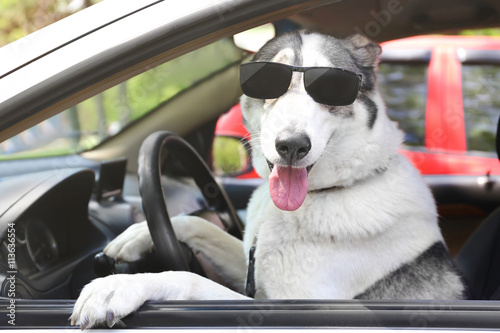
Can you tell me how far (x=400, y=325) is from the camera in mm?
999

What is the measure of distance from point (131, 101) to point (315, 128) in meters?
2.28

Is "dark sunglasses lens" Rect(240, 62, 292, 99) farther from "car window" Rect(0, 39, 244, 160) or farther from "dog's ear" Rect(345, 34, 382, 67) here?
"car window" Rect(0, 39, 244, 160)

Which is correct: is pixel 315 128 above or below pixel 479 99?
above

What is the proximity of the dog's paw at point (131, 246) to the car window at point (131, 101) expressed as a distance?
410 mm

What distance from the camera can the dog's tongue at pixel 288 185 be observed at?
1.40m

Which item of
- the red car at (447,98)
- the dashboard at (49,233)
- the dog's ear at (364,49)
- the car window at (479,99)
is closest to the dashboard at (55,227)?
the dashboard at (49,233)

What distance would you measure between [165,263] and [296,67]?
0.64 metres

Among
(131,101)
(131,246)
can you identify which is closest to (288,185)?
(131,246)

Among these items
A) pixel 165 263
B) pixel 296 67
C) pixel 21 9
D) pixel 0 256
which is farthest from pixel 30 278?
pixel 21 9

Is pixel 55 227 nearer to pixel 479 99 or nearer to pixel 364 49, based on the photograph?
pixel 364 49

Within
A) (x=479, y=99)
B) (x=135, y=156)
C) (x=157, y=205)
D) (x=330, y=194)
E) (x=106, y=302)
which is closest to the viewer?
(x=106, y=302)

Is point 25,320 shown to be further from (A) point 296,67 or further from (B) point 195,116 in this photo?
(B) point 195,116

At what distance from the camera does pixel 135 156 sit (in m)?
2.42

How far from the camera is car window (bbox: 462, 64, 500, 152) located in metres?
4.02
